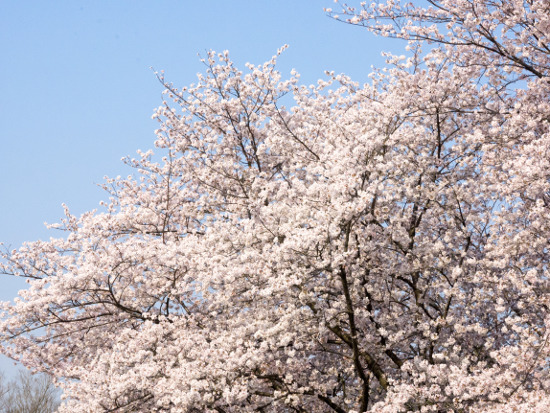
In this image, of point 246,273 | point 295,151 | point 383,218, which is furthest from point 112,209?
point 383,218

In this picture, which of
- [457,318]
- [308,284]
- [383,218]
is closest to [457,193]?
[383,218]

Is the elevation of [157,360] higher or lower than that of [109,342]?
lower

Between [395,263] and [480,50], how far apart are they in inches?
183

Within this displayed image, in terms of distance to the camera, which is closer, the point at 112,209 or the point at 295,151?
the point at 295,151

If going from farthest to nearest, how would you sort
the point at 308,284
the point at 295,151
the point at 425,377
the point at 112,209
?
the point at 112,209 → the point at 295,151 → the point at 308,284 → the point at 425,377

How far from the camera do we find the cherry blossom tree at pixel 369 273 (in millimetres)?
9375

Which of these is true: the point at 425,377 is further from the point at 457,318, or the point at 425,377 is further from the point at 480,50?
the point at 480,50

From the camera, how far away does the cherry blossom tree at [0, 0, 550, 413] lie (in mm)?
9375

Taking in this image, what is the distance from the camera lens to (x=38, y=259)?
15.3 metres

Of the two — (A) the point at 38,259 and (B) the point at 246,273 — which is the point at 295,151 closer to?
(B) the point at 246,273

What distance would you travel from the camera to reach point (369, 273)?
11242 mm

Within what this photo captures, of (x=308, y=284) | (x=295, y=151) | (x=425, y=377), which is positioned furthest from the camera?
(x=295, y=151)

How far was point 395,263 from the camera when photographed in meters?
10.9

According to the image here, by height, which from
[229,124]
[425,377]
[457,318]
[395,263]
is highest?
[229,124]
